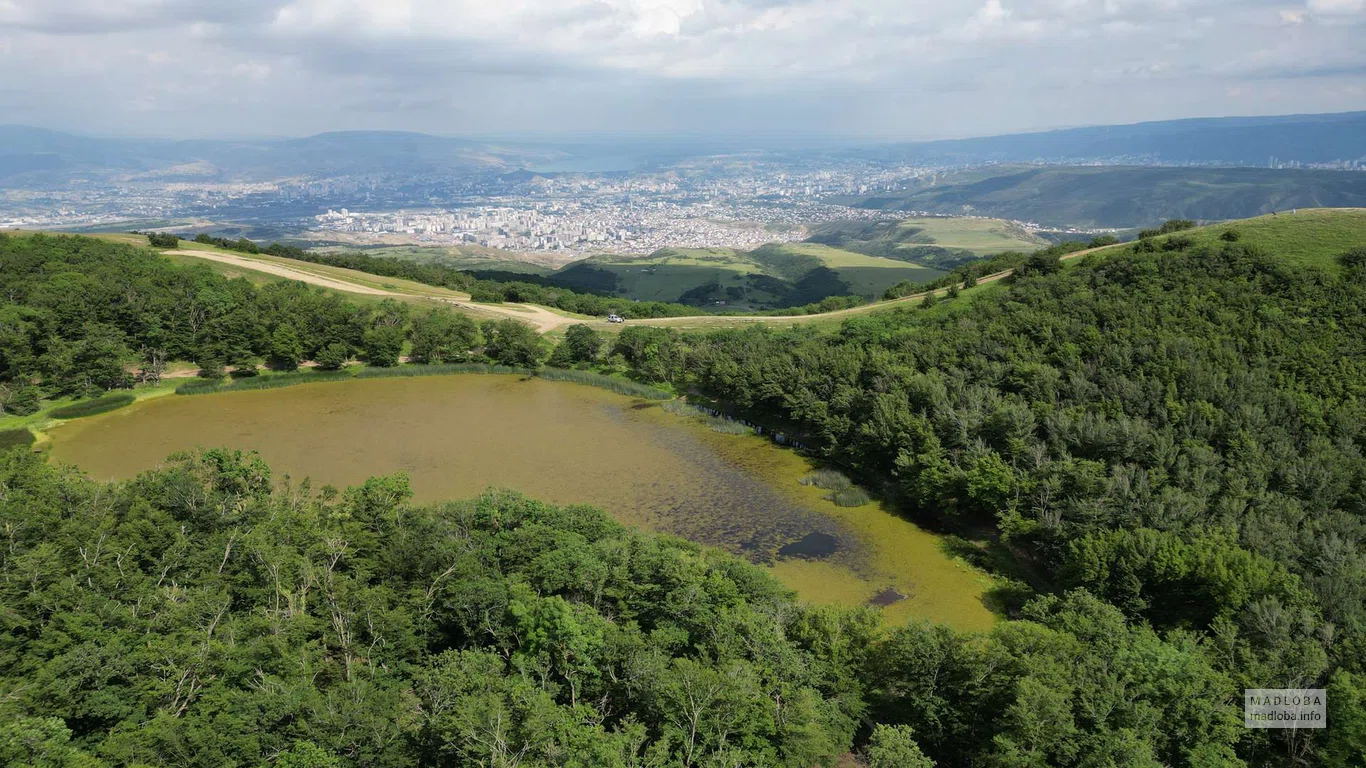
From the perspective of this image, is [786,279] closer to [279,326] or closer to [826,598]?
[279,326]

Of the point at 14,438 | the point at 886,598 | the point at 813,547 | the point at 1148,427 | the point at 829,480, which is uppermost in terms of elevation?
the point at 1148,427

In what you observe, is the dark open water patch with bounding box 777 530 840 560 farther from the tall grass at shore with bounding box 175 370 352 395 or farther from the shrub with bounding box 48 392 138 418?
the shrub with bounding box 48 392 138 418

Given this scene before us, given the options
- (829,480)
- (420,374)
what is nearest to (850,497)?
(829,480)

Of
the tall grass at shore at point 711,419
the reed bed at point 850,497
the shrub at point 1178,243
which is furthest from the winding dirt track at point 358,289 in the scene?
the shrub at point 1178,243

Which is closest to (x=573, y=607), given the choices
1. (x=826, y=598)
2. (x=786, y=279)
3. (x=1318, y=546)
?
(x=826, y=598)

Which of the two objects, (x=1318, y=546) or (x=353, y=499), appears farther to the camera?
(x=353, y=499)

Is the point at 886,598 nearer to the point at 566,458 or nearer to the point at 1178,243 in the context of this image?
the point at 566,458

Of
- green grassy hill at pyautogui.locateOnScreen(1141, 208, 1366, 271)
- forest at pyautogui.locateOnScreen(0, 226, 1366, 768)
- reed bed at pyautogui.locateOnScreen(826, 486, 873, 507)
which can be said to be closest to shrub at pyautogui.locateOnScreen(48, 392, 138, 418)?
forest at pyautogui.locateOnScreen(0, 226, 1366, 768)
